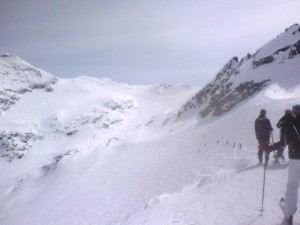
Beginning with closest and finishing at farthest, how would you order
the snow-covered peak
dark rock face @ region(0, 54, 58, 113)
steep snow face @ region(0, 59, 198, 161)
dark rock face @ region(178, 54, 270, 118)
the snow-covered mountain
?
the snow-covered mountain
dark rock face @ region(178, 54, 270, 118)
the snow-covered peak
steep snow face @ region(0, 59, 198, 161)
dark rock face @ region(0, 54, 58, 113)

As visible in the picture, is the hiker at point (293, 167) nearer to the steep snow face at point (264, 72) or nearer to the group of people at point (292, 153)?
the group of people at point (292, 153)

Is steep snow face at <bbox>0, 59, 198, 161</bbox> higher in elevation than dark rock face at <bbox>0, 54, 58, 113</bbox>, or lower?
lower

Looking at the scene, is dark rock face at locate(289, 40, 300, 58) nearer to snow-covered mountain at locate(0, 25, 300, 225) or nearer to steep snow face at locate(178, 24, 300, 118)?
steep snow face at locate(178, 24, 300, 118)

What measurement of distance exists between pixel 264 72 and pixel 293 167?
3629 centimetres

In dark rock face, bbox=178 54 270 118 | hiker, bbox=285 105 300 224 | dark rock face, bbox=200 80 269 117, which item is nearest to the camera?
hiker, bbox=285 105 300 224

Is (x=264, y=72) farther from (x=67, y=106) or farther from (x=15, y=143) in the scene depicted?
(x=67, y=106)

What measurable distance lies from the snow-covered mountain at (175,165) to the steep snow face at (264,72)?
163 millimetres

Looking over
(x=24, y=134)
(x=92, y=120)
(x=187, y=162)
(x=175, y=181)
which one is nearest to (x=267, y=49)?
(x=187, y=162)

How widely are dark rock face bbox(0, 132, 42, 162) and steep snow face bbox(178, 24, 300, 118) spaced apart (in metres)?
84.2

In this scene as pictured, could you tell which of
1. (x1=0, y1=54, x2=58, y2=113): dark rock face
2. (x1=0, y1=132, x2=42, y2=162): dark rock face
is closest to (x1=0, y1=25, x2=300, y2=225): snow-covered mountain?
(x1=0, y1=132, x2=42, y2=162): dark rock face

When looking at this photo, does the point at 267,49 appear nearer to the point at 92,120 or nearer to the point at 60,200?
the point at 60,200

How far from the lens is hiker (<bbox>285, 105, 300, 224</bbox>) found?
859 centimetres

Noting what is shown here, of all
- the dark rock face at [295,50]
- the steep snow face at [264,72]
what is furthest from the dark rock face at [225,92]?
the dark rock face at [295,50]

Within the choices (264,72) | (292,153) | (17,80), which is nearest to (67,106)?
(17,80)
